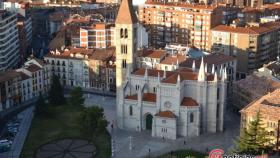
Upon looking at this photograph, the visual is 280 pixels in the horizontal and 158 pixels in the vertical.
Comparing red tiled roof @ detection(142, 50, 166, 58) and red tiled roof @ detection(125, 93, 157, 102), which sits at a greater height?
red tiled roof @ detection(142, 50, 166, 58)

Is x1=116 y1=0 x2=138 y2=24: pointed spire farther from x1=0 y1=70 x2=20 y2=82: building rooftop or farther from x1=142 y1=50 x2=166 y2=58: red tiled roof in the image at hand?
x1=0 y1=70 x2=20 y2=82: building rooftop

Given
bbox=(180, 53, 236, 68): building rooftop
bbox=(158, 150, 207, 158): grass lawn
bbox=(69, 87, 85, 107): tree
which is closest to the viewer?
bbox=(158, 150, 207, 158): grass lawn

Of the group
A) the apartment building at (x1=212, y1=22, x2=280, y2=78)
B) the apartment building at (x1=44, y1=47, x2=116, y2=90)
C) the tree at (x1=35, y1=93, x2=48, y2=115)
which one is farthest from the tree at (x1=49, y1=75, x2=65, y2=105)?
the apartment building at (x1=212, y1=22, x2=280, y2=78)

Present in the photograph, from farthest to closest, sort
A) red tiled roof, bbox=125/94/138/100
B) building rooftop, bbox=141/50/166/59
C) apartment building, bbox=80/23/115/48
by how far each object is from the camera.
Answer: apartment building, bbox=80/23/115/48 → building rooftop, bbox=141/50/166/59 → red tiled roof, bbox=125/94/138/100

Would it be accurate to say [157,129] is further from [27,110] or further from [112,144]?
[27,110]

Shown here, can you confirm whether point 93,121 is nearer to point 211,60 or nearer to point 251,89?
point 251,89

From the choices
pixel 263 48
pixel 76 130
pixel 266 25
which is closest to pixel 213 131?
pixel 76 130
